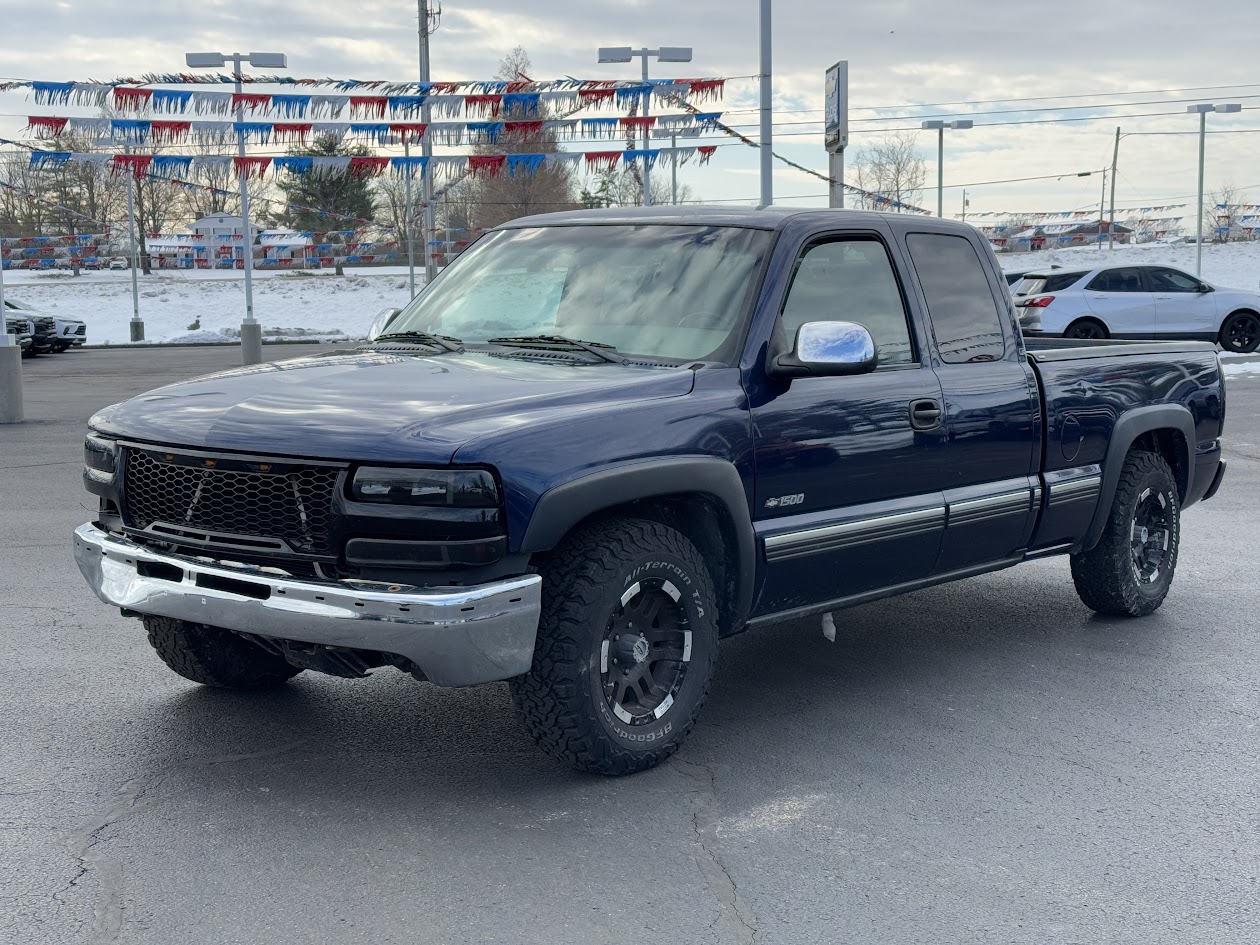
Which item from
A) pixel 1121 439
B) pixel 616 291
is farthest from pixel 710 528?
pixel 1121 439

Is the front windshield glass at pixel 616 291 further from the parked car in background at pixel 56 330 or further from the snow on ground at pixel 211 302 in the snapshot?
the snow on ground at pixel 211 302

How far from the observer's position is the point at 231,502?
430 centimetres

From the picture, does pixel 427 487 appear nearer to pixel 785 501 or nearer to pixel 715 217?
pixel 785 501

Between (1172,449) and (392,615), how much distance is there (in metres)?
4.78

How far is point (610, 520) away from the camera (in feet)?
14.8

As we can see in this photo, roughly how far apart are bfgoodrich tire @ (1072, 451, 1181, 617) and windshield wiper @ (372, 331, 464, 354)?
10.7ft

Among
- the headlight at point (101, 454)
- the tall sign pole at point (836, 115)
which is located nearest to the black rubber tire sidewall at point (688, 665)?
the headlight at point (101, 454)

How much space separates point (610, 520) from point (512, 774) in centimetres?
89

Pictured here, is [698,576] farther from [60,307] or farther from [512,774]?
[60,307]

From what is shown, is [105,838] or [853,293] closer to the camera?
[105,838]

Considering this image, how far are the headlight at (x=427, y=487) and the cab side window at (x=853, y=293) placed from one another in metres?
1.61

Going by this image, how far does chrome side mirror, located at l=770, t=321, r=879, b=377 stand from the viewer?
4.81 metres

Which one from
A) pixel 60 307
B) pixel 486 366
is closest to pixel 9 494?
pixel 486 366

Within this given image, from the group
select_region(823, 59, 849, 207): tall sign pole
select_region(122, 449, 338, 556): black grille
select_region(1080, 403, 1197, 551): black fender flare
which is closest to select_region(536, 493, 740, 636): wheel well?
select_region(122, 449, 338, 556): black grille
